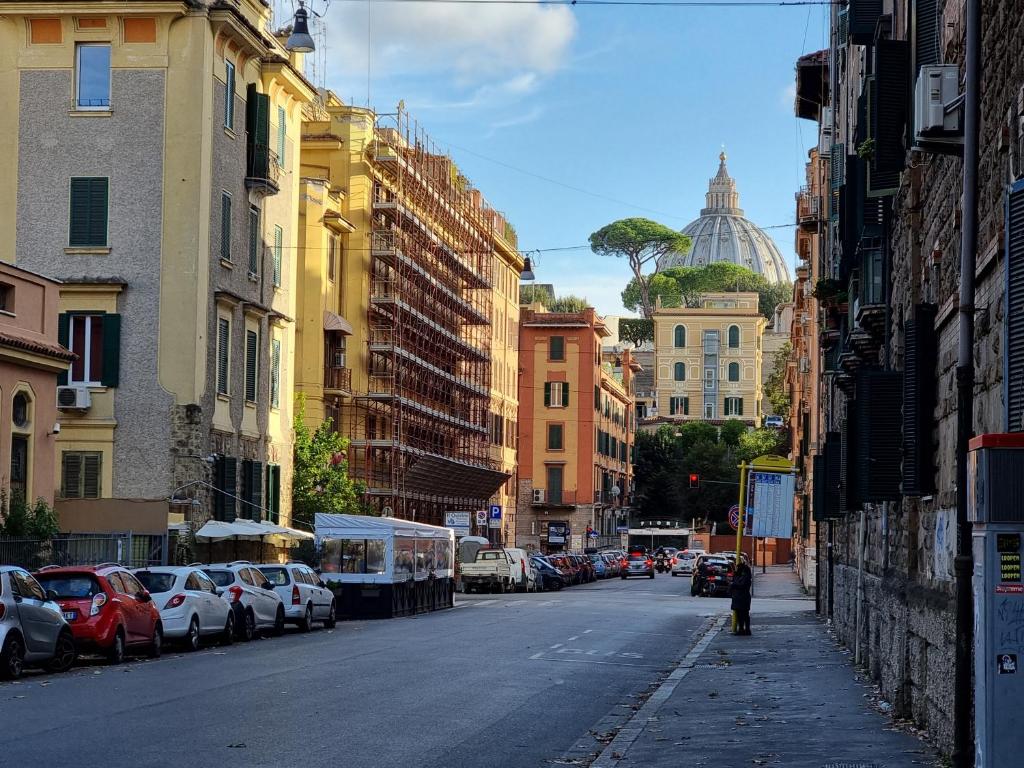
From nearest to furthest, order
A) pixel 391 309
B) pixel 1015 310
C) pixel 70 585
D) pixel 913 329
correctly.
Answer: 1. pixel 1015 310
2. pixel 913 329
3. pixel 70 585
4. pixel 391 309

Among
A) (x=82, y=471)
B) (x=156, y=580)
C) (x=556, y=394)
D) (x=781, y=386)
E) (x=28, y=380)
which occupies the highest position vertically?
(x=781, y=386)

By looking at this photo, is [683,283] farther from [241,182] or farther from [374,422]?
[241,182]

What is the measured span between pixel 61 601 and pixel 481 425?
6270 cm

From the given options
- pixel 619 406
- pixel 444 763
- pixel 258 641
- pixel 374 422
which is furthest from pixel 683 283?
pixel 444 763

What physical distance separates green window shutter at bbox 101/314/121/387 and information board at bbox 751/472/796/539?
15445mm

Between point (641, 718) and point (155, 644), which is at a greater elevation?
point (155, 644)

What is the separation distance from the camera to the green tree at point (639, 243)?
177 m

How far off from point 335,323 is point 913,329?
44.8 meters

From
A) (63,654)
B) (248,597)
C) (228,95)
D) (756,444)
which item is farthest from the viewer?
(756,444)

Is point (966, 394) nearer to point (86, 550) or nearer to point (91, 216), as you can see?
point (86, 550)

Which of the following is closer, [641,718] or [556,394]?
[641,718]

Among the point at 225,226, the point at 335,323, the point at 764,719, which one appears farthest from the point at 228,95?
the point at 764,719

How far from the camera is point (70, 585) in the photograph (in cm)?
2483

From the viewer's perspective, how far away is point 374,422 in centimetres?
6575
